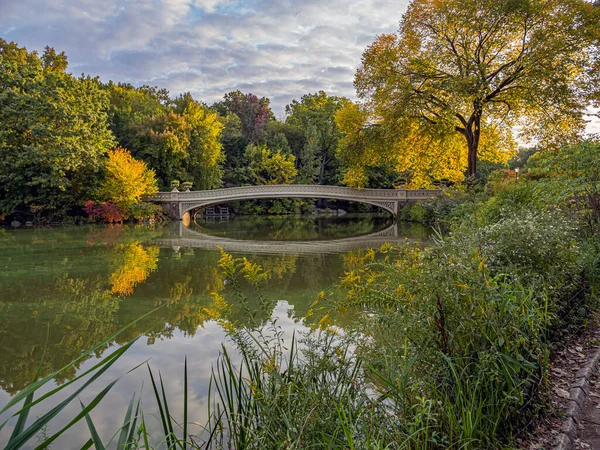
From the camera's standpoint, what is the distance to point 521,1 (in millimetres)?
12328

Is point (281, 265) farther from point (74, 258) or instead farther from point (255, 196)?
point (255, 196)

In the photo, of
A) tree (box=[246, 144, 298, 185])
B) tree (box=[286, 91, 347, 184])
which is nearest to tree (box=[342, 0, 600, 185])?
tree (box=[246, 144, 298, 185])

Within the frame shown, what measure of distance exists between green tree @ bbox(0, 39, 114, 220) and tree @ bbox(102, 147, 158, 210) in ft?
2.05

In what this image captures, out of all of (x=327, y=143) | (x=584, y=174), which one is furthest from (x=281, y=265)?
(x=327, y=143)

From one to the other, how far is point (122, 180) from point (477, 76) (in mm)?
15391

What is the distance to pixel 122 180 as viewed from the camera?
1994 cm

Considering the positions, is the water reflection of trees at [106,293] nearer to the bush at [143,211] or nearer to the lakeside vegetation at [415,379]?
the lakeside vegetation at [415,379]

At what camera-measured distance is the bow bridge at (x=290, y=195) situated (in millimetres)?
22531

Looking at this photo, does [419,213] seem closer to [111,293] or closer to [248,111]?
[111,293]

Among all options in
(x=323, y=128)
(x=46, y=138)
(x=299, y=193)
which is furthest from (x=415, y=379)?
(x=323, y=128)

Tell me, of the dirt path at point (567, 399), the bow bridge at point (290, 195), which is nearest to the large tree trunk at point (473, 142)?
the bow bridge at point (290, 195)

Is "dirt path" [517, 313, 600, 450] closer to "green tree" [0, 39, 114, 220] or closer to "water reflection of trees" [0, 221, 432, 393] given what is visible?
"water reflection of trees" [0, 221, 432, 393]

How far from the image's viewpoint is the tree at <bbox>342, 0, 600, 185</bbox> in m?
12.4

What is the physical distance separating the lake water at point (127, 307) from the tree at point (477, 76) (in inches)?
263
